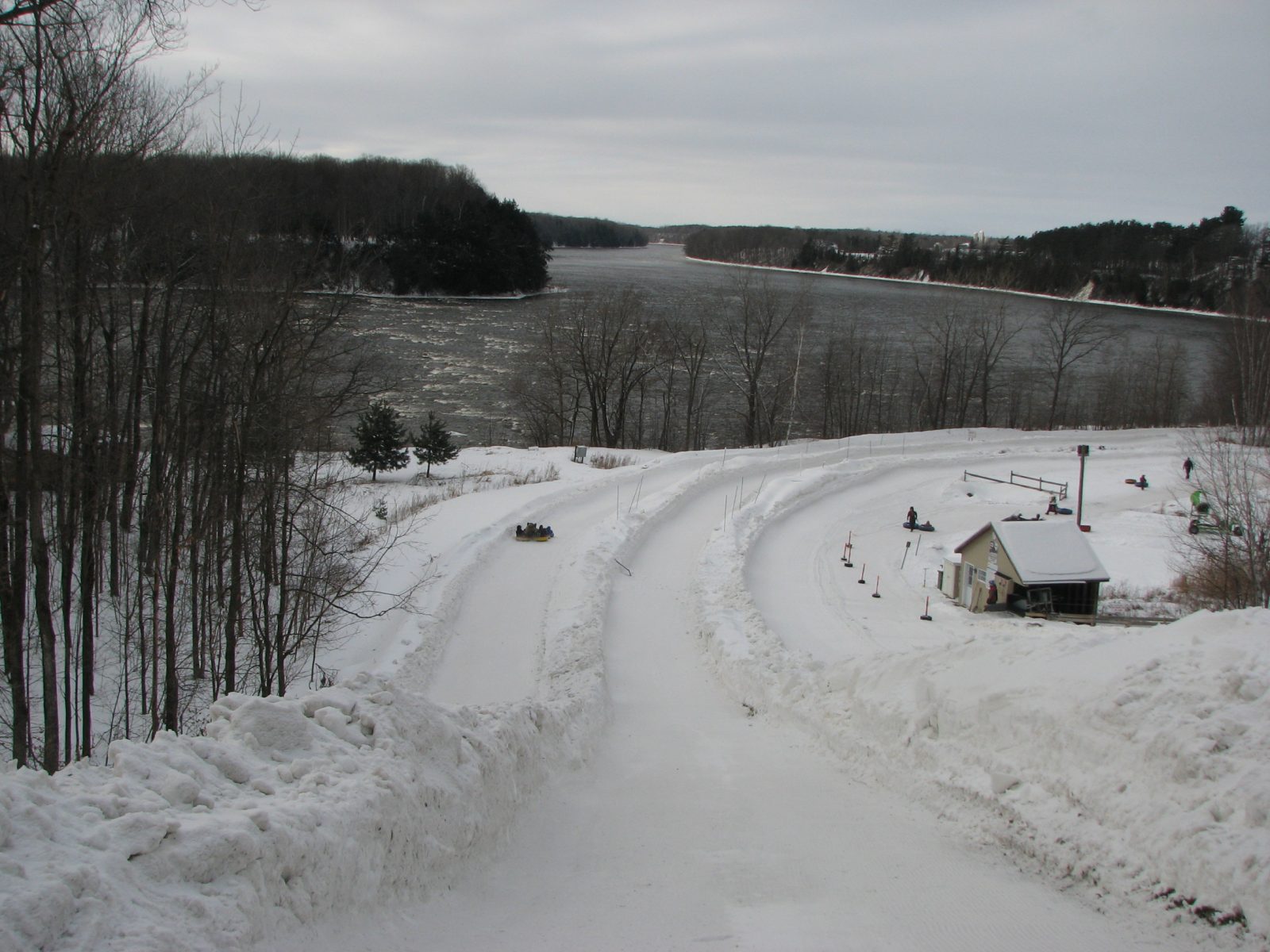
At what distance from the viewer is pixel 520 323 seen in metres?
74.6

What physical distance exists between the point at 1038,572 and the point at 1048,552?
26.2 inches

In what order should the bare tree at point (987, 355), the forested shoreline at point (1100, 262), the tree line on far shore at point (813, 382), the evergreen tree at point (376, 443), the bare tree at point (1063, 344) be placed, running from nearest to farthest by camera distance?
the evergreen tree at point (376, 443) → the tree line on far shore at point (813, 382) → the bare tree at point (1063, 344) → the bare tree at point (987, 355) → the forested shoreline at point (1100, 262)

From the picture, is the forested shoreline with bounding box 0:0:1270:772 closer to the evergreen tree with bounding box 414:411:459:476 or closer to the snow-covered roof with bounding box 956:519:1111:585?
the evergreen tree with bounding box 414:411:459:476

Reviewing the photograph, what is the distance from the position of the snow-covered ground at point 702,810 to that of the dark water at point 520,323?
10923 mm

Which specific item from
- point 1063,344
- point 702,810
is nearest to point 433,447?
point 702,810

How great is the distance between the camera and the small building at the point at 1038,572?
2084 centimetres

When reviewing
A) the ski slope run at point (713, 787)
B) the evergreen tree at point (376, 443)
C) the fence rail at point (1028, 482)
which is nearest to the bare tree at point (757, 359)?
the fence rail at point (1028, 482)

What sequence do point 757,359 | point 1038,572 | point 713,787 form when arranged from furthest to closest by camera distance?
point 757,359 → point 1038,572 → point 713,787

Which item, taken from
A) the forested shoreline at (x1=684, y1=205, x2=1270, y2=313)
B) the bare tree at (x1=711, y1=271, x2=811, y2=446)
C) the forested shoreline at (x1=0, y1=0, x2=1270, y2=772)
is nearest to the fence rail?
the bare tree at (x1=711, y1=271, x2=811, y2=446)

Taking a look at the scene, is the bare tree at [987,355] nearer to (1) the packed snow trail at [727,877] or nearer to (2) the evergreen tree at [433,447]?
(2) the evergreen tree at [433,447]

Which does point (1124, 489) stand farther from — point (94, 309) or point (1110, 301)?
point (1110, 301)

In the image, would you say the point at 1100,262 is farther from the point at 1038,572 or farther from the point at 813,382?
the point at 1038,572

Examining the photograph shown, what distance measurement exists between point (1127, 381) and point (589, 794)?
213ft

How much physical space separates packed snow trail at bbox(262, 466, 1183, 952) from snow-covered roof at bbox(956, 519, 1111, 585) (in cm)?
1249
